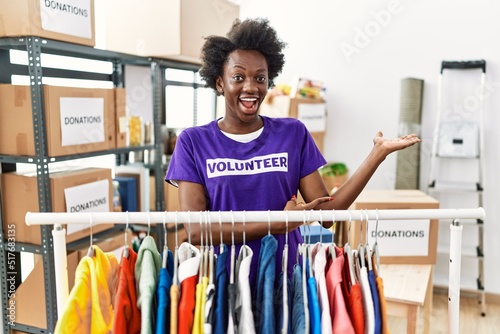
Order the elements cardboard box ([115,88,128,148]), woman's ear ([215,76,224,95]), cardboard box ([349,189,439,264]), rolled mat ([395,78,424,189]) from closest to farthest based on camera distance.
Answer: woman's ear ([215,76,224,95]) → cardboard box ([349,189,439,264]) → cardboard box ([115,88,128,148]) → rolled mat ([395,78,424,189])

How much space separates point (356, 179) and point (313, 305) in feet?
1.24

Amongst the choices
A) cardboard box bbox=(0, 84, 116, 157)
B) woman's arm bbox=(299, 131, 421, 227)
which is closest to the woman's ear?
woman's arm bbox=(299, 131, 421, 227)

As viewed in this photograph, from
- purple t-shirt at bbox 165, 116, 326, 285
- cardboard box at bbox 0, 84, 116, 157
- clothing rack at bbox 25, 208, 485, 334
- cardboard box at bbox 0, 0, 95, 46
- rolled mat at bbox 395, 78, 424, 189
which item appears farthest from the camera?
rolled mat at bbox 395, 78, 424, 189

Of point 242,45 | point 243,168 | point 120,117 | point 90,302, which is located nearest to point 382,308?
point 243,168

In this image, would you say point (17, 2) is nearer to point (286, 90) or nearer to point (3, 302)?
point (3, 302)

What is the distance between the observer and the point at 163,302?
0.95m

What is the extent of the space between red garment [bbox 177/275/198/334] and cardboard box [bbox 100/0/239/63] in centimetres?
201

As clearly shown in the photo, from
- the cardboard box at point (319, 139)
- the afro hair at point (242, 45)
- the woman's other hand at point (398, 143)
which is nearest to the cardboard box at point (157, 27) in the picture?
the cardboard box at point (319, 139)

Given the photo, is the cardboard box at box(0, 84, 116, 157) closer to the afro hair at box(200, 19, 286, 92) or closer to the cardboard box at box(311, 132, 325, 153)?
the afro hair at box(200, 19, 286, 92)

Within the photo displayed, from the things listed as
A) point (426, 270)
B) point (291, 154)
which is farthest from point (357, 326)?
point (426, 270)

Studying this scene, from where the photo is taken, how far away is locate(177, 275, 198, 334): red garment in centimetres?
94

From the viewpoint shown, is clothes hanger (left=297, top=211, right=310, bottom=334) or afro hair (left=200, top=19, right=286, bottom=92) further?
afro hair (left=200, top=19, right=286, bottom=92)

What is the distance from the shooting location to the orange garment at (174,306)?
93 centimetres

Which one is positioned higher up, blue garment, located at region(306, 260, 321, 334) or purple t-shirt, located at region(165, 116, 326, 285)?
purple t-shirt, located at region(165, 116, 326, 285)
